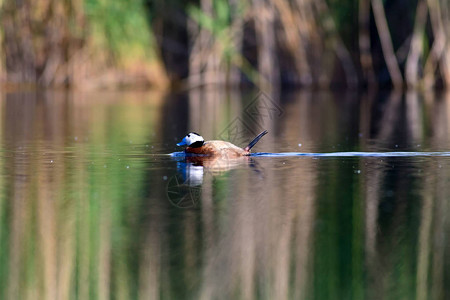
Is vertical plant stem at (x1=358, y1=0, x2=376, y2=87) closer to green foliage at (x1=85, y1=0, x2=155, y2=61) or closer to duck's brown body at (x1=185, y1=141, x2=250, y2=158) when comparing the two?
green foliage at (x1=85, y1=0, x2=155, y2=61)

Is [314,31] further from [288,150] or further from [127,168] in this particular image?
[127,168]

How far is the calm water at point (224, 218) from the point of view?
13.3ft

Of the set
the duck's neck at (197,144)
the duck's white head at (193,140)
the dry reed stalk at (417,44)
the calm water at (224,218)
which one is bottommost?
the calm water at (224,218)

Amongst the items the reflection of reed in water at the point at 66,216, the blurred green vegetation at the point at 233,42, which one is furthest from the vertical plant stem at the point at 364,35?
the reflection of reed in water at the point at 66,216

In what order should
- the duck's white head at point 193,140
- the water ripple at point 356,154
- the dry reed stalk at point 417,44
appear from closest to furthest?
the duck's white head at point 193,140
the water ripple at point 356,154
the dry reed stalk at point 417,44

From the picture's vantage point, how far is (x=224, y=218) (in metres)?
5.42

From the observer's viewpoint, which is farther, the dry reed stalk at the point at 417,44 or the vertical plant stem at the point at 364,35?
the vertical plant stem at the point at 364,35

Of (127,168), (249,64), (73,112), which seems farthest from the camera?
(249,64)

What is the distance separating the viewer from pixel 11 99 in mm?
18547

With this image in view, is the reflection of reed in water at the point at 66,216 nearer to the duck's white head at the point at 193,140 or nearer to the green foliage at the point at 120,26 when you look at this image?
the duck's white head at the point at 193,140

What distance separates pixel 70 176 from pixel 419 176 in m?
2.46

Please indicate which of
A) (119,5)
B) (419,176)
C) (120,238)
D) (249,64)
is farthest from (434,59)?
(120,238)

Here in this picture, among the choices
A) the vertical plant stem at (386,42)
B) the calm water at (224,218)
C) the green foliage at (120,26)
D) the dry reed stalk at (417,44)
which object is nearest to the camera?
the calm water at (224,218)

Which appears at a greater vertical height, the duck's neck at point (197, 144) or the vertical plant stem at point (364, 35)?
the vertical plant stem at point (364, 35)
